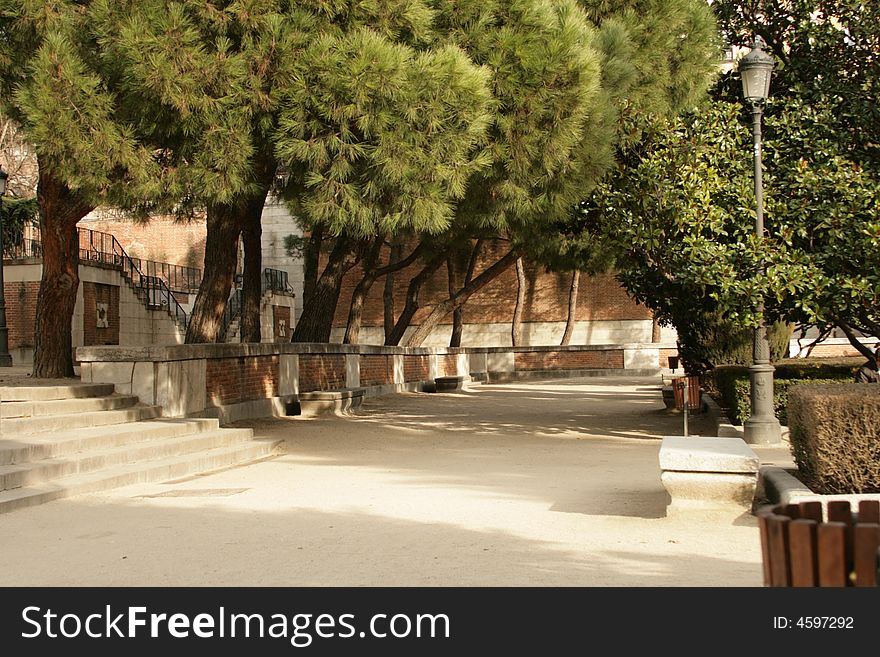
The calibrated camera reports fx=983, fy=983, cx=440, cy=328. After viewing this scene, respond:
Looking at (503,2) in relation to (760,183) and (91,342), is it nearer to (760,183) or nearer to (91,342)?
(760,183)

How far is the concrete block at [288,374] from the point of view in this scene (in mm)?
18828

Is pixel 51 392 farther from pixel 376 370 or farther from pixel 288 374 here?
pixel 376 370

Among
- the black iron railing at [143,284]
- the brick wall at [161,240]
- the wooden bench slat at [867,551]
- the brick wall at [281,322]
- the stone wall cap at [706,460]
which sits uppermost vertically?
the brick wall at [161,240]

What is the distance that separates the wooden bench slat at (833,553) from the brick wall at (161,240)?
42158mm

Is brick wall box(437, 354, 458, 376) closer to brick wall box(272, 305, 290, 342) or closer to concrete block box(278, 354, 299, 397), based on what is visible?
brick wall box(272, 305, 290, 342)


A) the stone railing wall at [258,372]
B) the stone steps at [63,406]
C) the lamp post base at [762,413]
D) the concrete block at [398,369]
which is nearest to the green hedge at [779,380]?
the lamp post base at [762,413]

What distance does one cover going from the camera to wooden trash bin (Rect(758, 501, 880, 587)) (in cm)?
350

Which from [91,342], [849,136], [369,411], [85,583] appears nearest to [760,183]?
[849,136]

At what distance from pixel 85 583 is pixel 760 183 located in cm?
912

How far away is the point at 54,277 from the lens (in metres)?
14.4

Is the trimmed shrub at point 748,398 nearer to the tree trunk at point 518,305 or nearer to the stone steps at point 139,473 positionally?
the stone steps at point 139,473

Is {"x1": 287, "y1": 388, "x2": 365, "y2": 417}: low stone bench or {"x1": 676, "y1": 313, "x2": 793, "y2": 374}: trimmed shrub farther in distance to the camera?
{"x1": 287, "y1": 388, "x2": 365, "y2": 417}: low stone bench

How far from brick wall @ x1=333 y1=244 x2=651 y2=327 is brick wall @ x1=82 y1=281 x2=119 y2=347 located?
59.4ft

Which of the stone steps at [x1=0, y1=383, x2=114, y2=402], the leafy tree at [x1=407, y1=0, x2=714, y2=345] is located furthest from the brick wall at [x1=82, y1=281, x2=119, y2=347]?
the leafy tree at [x1=407, y1=0, x2=714, y2=345]
